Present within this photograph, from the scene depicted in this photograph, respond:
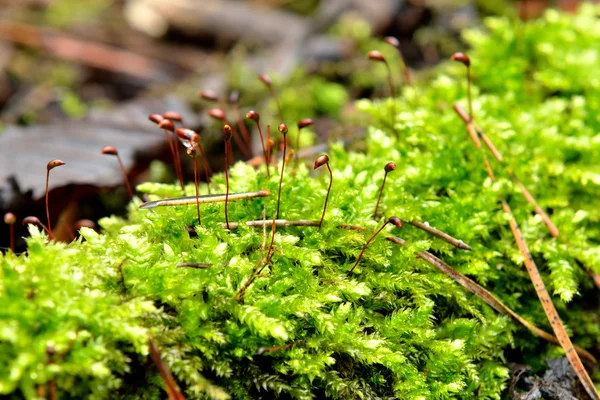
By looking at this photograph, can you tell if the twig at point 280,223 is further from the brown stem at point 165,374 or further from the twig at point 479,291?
the brown stem at point 165,374

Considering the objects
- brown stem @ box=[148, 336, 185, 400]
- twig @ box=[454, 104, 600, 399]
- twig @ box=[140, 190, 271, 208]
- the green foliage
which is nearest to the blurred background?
twig @ box=[140, 190, 271, 208]

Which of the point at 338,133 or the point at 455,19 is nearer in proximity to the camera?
the point at 338,133

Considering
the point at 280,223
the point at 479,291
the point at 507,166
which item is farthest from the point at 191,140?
the point at 507,166

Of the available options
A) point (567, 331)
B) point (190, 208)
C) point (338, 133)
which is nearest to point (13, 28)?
point (338, 133)

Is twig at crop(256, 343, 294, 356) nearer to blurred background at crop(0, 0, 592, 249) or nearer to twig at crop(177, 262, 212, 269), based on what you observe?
twig at crop(177, 262, 212, 269)

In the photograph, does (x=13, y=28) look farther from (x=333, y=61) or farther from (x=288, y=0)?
(x=333, y=61)

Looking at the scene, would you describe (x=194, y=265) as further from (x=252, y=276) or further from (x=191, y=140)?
(x=191, y=140)

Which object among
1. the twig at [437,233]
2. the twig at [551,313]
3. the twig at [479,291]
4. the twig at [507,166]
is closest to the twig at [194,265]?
the twig at [479,291]
